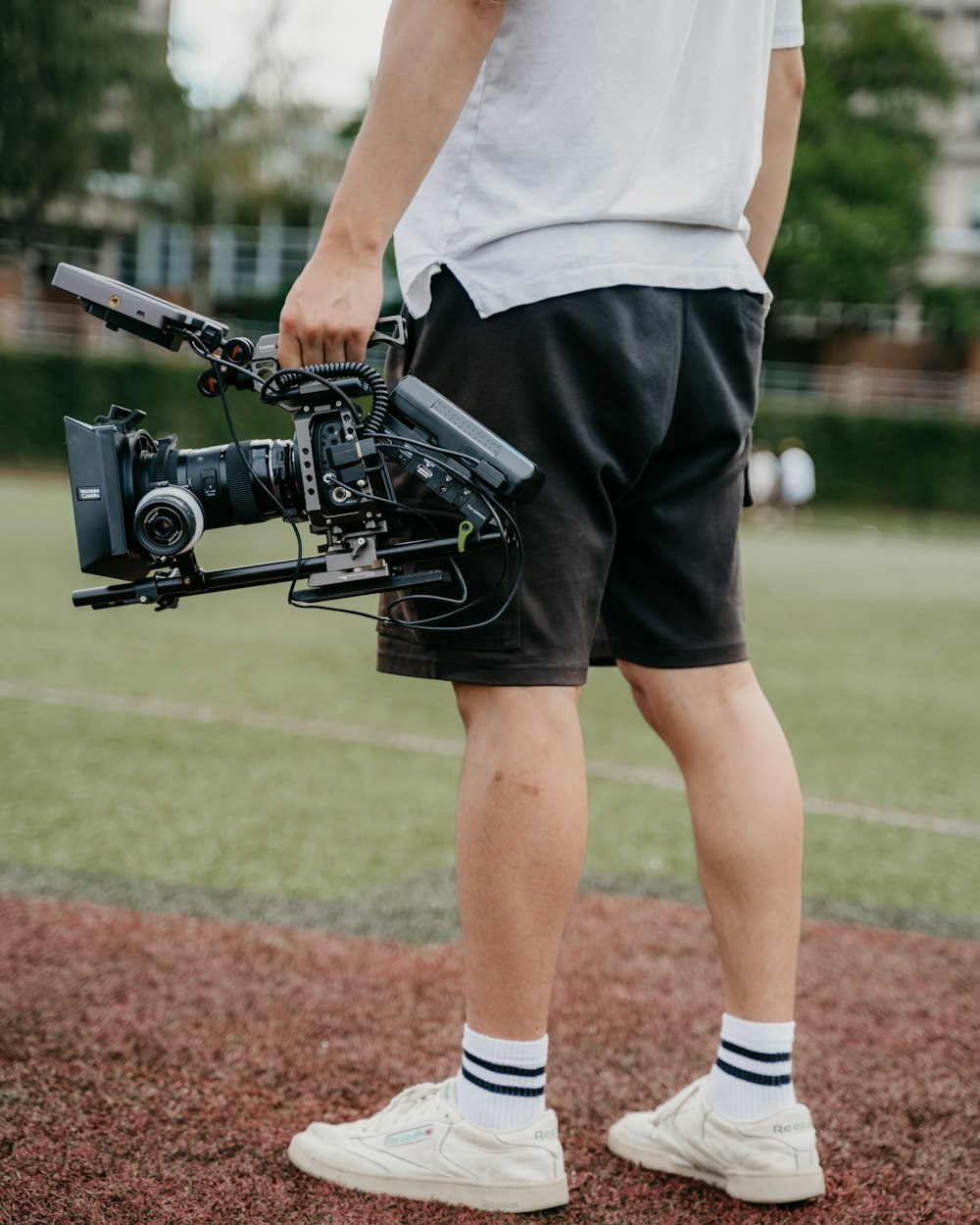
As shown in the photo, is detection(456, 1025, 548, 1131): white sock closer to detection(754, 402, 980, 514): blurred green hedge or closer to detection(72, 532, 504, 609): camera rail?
detection(72, 532, 504, 609): camera rail

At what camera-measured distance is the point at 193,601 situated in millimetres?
9195

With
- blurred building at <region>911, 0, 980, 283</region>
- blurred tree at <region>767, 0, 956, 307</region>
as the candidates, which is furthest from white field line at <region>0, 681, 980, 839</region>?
blurred building at <region>911, 0, 980, 283</region>

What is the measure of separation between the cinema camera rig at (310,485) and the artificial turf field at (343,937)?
2.59ft

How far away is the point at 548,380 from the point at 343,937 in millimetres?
1610

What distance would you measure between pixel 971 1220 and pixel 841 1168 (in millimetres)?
200

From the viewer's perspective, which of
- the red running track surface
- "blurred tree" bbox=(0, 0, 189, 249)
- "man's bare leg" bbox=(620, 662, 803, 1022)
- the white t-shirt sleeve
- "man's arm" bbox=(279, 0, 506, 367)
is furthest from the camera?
"blurred tree" bbox=(0, 0, 189, 249)

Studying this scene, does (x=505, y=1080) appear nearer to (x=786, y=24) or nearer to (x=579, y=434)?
(x=579, y=434)

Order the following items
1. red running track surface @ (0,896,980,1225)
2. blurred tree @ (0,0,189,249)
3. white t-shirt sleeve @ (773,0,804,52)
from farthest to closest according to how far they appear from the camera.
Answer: blurred tree @ (0,0,189,249), white t-shirt sleeve @ (773,0,804,52), red running track surface @ (0,896,980,1225)

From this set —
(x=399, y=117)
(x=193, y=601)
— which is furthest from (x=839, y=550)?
(x=399, y=117)

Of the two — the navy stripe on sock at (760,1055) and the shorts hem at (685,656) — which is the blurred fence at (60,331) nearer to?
the shorts hem at (685,656)

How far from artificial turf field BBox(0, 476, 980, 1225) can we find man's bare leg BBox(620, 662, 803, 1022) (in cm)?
32

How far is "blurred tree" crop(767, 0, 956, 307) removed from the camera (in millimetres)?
46469

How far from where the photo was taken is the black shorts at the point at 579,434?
68.9 inches

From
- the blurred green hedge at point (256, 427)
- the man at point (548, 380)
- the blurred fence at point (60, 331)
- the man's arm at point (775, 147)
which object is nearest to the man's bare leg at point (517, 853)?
the man at point (548, 380)
